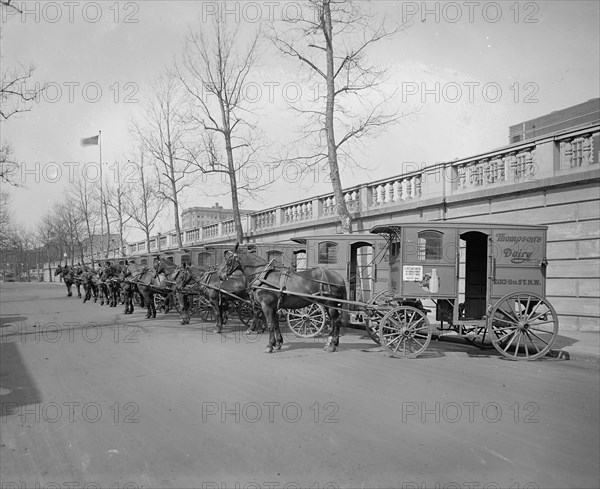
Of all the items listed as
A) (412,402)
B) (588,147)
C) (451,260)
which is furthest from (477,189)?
(412,402)

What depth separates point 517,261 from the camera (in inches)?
346

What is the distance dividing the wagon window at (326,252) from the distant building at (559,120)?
42.6 ft

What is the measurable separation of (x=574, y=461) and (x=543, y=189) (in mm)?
9644

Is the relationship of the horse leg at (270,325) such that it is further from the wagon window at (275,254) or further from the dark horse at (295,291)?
the wagon window at (275,254)

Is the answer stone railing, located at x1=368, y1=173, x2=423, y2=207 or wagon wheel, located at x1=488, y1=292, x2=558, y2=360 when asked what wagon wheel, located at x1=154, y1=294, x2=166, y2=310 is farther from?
wagon wheel, located at x1=488, y1=292, x2=558, y2=360

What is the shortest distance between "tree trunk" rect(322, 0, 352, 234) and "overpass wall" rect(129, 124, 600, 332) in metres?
2.26

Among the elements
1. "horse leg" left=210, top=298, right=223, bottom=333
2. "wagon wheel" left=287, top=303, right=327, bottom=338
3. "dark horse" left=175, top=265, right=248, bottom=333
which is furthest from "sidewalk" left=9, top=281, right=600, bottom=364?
"horse leg" left=210, top=298, right=223, bottom=333

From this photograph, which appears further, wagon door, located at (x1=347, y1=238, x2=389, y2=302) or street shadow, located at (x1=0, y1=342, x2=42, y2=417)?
wagon door, located at (x1=347, y1=238, x2=389, y2=302)

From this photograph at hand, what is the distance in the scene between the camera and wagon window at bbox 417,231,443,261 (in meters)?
8.72

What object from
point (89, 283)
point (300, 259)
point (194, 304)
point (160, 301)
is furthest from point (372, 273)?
point (89, 283)

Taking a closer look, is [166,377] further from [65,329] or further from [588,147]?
[588,147]

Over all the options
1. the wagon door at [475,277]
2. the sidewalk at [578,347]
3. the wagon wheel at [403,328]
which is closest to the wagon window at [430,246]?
the wagon wheel at [403,328]

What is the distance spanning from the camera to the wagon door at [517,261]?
28.6 feet

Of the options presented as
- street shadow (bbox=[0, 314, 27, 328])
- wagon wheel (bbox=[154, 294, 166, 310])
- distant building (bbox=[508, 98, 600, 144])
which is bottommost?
street shadow (bbox=[0, 314, 27, 328])
